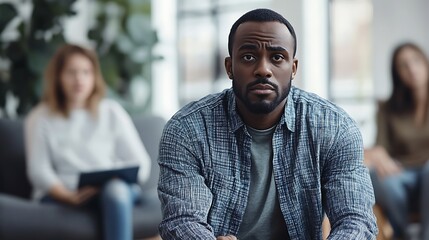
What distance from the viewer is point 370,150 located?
4.17 meters

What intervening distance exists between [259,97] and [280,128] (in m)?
0.11

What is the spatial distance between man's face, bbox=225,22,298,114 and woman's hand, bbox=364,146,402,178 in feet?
8.01

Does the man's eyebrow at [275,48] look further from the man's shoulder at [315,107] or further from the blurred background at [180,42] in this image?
the blurred background at [180,42]

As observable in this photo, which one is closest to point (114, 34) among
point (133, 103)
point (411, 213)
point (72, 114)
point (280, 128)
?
point (133, 103)

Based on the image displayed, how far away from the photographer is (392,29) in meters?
5.23

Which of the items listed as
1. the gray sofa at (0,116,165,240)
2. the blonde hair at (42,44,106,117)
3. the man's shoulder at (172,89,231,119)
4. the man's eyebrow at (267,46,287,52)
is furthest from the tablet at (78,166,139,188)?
the man's eyebrow at (267,46,287,52)

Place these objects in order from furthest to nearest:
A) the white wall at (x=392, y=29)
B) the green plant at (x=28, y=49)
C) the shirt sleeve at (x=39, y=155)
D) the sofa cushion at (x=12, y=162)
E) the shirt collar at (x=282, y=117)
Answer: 1. the white wall at (x=392, y=29)
2. the green plant at (x=28, y=49)
3. the sofa cushion at (x=12, y=162)
4. the shirt sleeve at (x=39, y=155)
5. the shirt collar at (x=282, y=117)

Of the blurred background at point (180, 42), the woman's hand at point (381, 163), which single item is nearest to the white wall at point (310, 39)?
the blurred background at point (180, 42)

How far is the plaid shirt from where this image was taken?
175 cm

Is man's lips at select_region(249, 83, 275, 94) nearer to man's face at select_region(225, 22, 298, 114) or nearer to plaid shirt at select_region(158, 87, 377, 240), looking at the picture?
man's face at select_region(225, 22, 298, 114)

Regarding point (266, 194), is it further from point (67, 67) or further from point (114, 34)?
point (114, 34)

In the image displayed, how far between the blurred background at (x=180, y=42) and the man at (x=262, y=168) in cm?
282

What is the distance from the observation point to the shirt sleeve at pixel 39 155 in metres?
3.85

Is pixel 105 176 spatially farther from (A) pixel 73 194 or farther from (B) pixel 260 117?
(B) pixel 260 117
